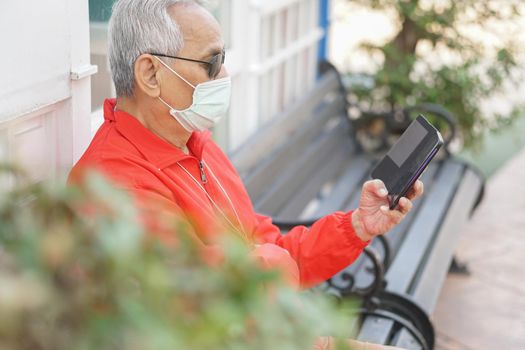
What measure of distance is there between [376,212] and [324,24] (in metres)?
3.44

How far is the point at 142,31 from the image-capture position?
2.40 metres

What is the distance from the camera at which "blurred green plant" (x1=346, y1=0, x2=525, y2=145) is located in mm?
5656

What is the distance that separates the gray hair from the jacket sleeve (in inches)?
25.5

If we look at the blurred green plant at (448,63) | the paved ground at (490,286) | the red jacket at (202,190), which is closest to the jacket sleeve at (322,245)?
the red jacket at (202,190)

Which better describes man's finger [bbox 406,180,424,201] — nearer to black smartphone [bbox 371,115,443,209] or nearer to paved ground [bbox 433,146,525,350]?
black smartphone [bbox 371,115,443,209]

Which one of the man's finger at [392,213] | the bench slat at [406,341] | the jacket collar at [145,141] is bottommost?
the bench slat at [406,341]

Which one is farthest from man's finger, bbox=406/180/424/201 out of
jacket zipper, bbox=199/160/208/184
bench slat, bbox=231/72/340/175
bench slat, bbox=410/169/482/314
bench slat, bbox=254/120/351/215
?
bench slat, bbox=231/72/340/175

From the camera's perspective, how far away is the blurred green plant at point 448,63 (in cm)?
566

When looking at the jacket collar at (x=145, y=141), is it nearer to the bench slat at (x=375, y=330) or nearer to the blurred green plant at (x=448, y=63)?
the bench slat at (x=375, y=330)

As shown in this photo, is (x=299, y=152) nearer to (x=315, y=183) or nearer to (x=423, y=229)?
(x=315, y=183)

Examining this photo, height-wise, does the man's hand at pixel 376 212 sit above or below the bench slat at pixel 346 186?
above

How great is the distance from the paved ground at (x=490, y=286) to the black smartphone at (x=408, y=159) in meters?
1.78

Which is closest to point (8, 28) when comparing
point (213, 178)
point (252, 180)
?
point (213, 178)

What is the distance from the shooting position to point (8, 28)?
2.24 metres
